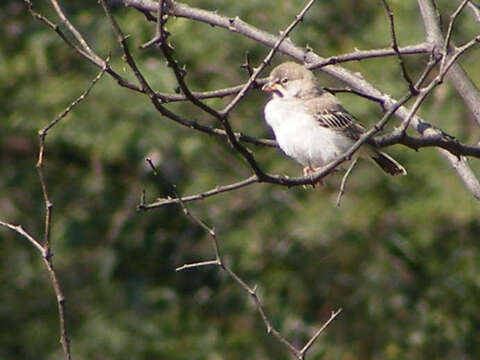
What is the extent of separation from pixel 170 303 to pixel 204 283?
0.45 metres

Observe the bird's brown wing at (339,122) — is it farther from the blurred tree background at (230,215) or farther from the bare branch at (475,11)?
the blurred tree background at (230,215)

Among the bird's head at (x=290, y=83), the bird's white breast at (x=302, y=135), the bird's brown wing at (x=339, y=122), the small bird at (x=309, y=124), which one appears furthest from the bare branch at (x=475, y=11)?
the bird's head at (x=290, y=83)

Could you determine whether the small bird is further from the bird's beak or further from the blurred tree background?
the blurred tree background

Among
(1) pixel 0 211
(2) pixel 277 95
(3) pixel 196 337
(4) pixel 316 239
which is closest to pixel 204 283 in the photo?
(3) pixel 196 337

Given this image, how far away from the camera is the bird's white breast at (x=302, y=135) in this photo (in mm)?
5188

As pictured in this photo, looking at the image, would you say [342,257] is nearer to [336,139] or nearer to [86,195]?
[86,195]

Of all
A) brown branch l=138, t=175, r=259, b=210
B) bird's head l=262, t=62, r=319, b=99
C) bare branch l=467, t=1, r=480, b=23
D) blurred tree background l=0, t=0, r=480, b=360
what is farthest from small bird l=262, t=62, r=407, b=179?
blurred tree background l=0, t=0, r=480, b=360

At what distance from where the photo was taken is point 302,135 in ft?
17.4

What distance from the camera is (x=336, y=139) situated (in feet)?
17.9

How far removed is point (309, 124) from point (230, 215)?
9.53 ft

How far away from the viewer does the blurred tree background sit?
7.64 m

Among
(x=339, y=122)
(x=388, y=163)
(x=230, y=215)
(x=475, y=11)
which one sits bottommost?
(x=230, y=215)

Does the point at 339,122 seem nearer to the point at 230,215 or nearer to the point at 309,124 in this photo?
the point at 309,124

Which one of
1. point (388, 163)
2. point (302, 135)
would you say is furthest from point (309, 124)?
point (388, 163)
